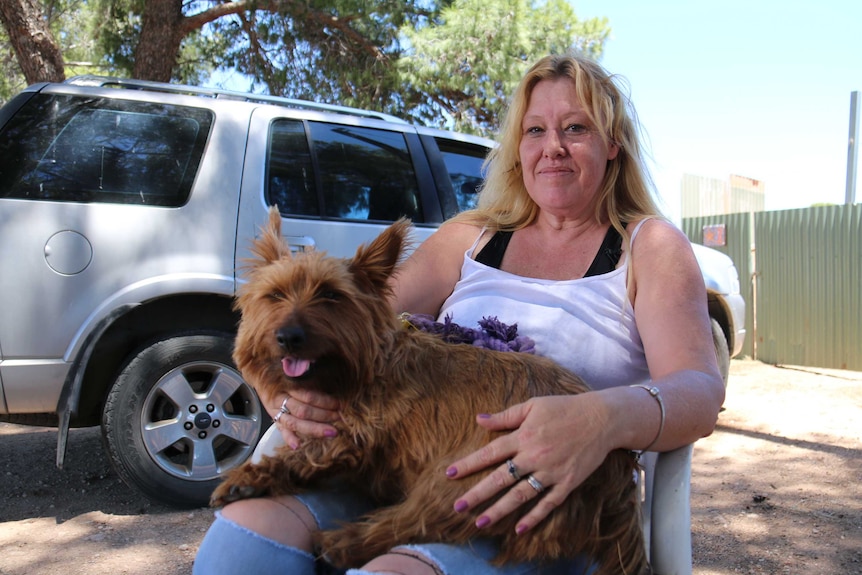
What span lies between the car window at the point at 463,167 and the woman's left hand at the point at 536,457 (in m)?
3.98

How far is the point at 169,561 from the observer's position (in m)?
3.89

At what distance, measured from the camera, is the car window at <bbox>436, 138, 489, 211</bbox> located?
18.8 ft

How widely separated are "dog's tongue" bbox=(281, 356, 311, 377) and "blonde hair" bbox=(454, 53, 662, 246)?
1.09 meters

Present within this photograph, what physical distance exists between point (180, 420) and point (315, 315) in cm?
296

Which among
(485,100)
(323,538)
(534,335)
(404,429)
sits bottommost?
(323,538)

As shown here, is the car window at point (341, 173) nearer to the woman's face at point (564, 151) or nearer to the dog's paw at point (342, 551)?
the woman's face at point (564, 151)

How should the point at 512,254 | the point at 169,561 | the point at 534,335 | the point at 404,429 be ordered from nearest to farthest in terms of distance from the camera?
the point at 404,429 → the point at 534,335 → the point at 512,254 → the point at 169,561

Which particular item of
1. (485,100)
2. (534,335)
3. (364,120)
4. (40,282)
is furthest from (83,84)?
(485,100)

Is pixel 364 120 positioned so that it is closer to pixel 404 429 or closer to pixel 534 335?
pixel 534 335

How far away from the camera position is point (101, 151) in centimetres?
455

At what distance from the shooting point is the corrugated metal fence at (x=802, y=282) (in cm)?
1023

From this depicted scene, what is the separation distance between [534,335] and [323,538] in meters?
0.91

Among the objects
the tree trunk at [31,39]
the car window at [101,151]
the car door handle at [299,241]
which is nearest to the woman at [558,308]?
the car door handle at [299,241]

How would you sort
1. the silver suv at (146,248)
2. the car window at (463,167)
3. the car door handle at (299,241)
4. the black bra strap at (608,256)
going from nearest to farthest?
the black bra strap at (608,256)
the silver suv at (146,248)
the car door handle at (299,241)
the car window at (463,167)
